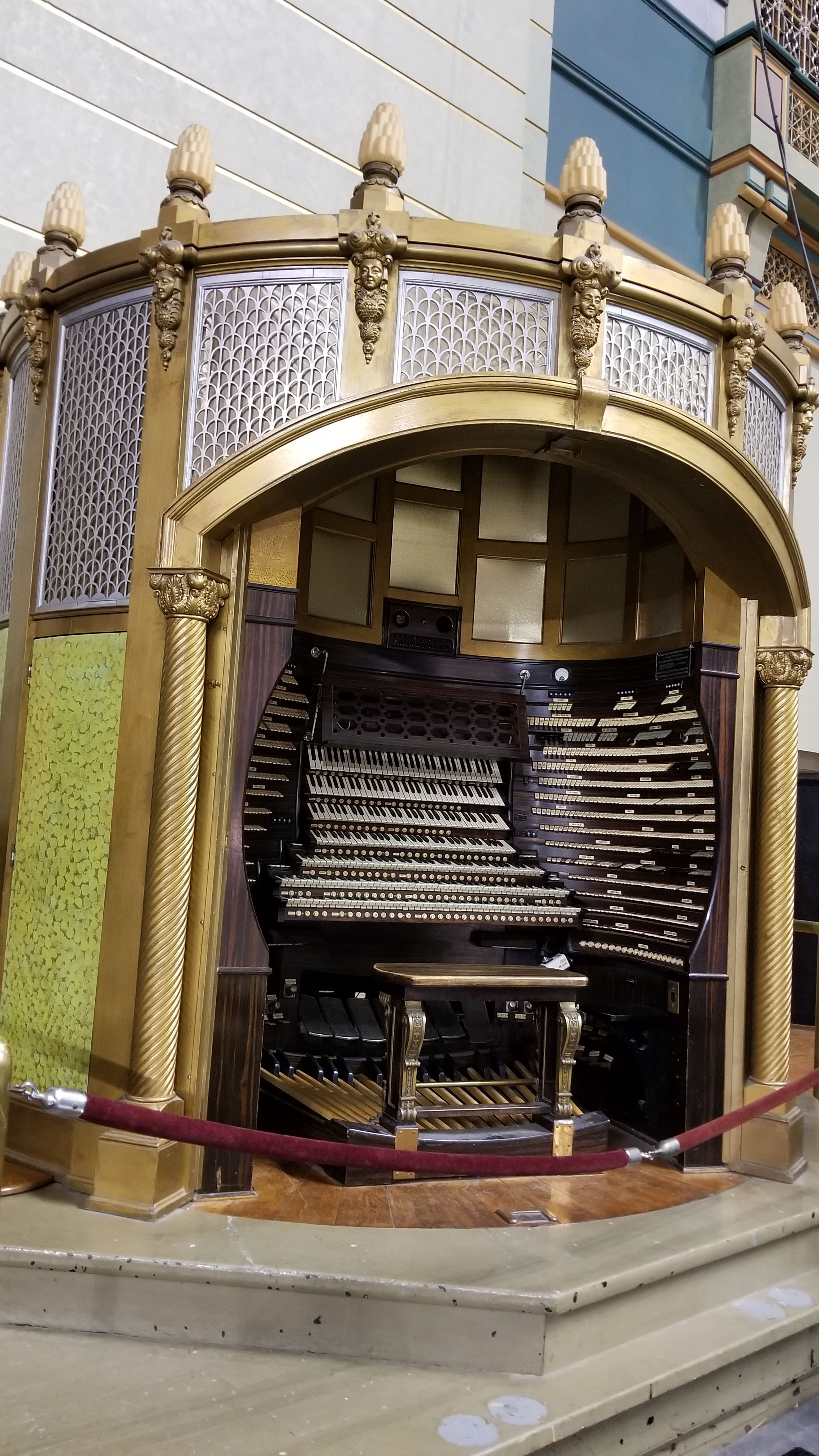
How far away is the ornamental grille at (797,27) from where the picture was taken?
29.8 ft

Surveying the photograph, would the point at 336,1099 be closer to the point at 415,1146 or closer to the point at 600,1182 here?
the point at 415,1146

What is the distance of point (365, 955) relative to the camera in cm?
519

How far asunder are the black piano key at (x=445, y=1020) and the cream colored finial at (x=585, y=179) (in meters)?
3.60

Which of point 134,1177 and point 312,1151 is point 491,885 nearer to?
point 134,1177

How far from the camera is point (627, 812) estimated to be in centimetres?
→ 515

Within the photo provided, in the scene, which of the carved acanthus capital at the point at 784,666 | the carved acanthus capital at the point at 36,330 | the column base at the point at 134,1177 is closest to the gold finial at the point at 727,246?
the carved acanthus capital at the point at 784,666

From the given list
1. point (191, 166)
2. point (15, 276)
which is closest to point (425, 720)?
point (191, 166)

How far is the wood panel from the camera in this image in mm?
3754

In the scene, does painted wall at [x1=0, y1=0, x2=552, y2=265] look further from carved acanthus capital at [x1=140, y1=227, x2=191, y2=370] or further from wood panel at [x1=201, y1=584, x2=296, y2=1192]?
wood panel at [x1=201, y1=584, x2=296, y2=1192]

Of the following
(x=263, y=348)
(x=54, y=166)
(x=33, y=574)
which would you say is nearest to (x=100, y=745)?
(x=33, y=574)

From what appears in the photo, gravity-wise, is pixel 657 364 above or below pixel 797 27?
below

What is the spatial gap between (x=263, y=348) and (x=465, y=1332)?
3.23 meters

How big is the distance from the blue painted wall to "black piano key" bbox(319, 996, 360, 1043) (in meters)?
6.13

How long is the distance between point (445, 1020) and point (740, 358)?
3.30 metres
